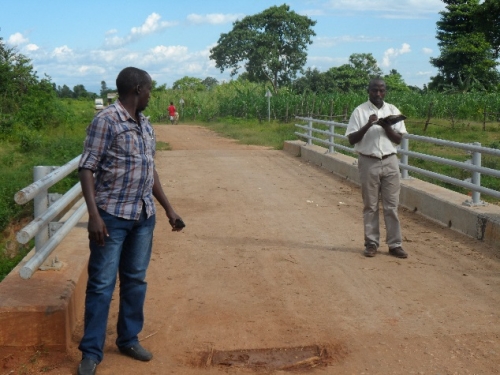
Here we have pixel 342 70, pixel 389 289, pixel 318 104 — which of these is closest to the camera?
pixel 389 289

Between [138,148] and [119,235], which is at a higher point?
[138,148]

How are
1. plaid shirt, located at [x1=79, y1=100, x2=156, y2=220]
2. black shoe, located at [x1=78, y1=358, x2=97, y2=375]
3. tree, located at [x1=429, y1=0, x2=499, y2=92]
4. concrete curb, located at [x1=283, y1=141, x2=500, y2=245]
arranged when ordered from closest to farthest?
1. plaid shirt, located at [x1=79, y1=100, x2=156, y2=220]
2. black shoe, located at [x1=78, y1=358, x2=97, y2=375]
3. concrete curb, located at [x1=283, y1=141, x2=500, y2=245]
4. tree, located at [x1=429, y1=0, x2=499, y2=92]

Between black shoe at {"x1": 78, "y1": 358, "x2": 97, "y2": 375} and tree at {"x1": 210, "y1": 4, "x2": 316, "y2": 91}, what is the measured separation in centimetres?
6069

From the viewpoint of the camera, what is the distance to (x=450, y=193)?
973cm

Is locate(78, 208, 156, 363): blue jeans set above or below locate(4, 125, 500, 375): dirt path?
above

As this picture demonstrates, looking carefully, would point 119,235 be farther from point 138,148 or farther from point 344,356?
point 344,356

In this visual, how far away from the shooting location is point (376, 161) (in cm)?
732

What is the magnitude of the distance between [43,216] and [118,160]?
0.99 meters

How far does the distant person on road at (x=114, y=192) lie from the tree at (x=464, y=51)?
1862 inches

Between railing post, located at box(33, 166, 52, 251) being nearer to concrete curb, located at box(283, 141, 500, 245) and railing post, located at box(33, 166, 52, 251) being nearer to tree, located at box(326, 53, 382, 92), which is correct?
concrete curb, located at box(283, 141, 500, 245)

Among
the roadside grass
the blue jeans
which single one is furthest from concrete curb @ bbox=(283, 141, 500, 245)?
the blue jeans

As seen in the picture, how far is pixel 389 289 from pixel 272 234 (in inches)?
103

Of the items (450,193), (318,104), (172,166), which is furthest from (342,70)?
(450,193)

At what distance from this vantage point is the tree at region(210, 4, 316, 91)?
212 ft
